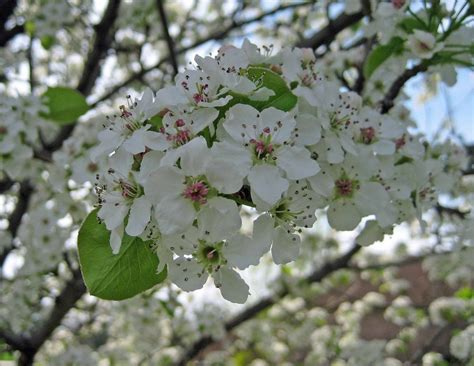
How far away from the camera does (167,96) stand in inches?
46.2

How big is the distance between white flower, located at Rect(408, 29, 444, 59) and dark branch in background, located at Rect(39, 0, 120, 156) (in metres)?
1.83

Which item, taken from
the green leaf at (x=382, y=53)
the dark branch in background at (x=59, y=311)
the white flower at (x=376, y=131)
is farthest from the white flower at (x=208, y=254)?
the dark branch in background at (x=59, y=311)

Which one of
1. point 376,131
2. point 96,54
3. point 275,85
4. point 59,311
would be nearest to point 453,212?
point 376,131

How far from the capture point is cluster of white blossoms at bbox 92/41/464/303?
1062 mm

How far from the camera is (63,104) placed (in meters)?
2.50

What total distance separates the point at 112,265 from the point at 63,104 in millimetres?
1481

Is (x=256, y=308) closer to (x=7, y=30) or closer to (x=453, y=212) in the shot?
(x=453, y=212)

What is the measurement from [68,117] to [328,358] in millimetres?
3657

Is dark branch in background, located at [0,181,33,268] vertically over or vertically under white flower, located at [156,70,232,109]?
under

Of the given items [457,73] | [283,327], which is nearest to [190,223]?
[457,73]

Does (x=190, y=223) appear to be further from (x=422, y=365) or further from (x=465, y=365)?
(x=422, y=365)

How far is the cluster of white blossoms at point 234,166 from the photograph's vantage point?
1.06 metres

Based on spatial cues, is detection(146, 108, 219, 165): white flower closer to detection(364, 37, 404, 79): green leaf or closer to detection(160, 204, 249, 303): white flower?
detection(160, 204, 249, 303): white flower

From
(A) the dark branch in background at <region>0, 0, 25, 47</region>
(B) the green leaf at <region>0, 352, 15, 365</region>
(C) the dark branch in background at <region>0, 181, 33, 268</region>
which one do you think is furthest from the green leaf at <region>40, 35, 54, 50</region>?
(B) the green leaf at <region>0, 352, 15, 365</region>
